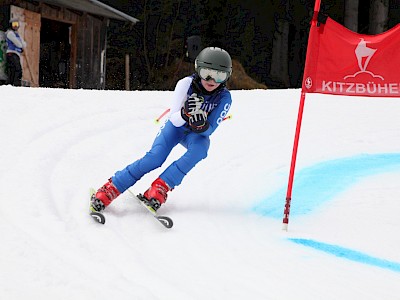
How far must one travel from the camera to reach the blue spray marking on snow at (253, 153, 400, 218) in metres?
4.88

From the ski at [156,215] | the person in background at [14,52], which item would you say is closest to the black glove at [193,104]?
the ski at [156,215]

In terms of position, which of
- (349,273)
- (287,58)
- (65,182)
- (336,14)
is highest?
(336,14)

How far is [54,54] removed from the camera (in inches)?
730

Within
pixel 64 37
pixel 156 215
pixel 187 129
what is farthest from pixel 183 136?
pixel 64 37

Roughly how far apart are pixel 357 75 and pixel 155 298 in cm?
262

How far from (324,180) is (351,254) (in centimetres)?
191

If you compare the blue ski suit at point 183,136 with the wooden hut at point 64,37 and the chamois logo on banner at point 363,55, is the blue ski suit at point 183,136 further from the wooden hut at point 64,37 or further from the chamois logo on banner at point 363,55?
the wooden hut at point 64,37

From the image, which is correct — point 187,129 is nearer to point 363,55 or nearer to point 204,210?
point 204,210

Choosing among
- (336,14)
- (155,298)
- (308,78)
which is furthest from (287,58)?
(155,298)

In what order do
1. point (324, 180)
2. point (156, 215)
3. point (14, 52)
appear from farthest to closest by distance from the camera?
point (14, 52) → point (324, 180) → point (156, 215)

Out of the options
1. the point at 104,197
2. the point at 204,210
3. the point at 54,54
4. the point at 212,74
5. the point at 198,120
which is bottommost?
the point at 204,210

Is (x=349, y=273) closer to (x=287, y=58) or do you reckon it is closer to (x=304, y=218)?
(x=304, y=218)

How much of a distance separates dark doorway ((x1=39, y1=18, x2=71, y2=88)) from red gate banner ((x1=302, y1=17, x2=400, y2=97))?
1363cm

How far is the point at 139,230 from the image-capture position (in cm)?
384
